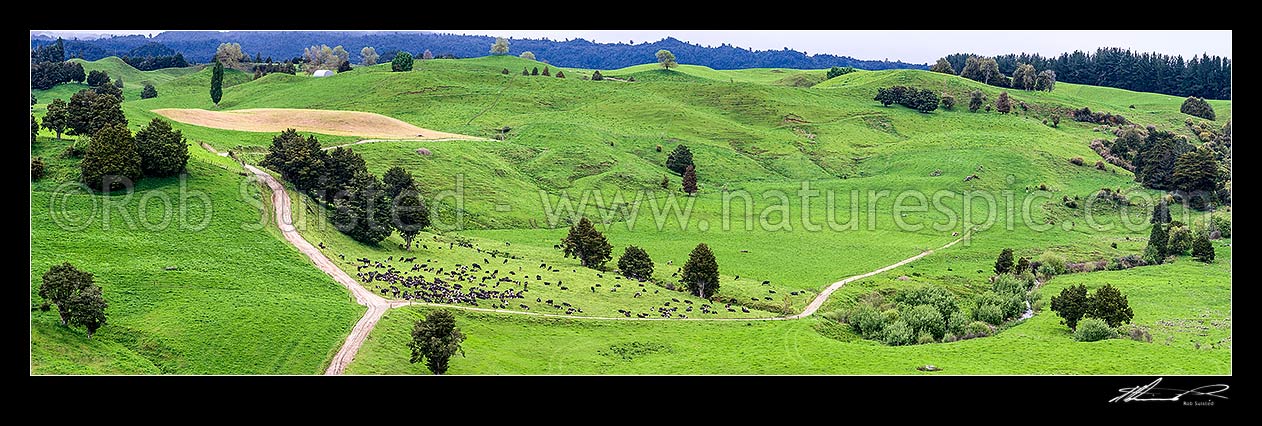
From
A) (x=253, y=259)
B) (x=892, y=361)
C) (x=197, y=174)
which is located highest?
(x=197, y=174)

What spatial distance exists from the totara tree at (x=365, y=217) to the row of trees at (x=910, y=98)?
122 metres

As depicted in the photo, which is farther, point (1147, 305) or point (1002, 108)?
point (1002, 108)

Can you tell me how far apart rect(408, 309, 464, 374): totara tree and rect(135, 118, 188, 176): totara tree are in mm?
38321

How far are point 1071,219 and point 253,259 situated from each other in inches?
3658

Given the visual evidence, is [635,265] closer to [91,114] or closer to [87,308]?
[87,308]

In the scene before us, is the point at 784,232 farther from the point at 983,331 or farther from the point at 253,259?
the point at 253,259

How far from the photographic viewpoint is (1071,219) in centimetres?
11862

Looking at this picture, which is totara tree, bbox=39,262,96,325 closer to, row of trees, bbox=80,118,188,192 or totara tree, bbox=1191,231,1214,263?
row of trees, bbox=80,118,188,192

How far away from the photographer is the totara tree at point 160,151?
82.6m

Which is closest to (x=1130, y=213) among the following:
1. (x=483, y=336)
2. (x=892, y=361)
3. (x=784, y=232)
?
(x=784, y=232)

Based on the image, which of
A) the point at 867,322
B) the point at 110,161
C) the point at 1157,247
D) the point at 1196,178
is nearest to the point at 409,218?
the point at 110,161

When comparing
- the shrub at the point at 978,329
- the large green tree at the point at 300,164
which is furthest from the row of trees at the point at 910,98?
the large green tree at the point at 300,164

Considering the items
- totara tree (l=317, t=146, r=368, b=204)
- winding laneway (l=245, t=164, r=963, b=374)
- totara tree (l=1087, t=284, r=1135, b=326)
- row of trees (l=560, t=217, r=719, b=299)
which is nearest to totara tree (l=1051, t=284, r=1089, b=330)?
totara tree (l=1087, t=284, r=1135, b=326)
